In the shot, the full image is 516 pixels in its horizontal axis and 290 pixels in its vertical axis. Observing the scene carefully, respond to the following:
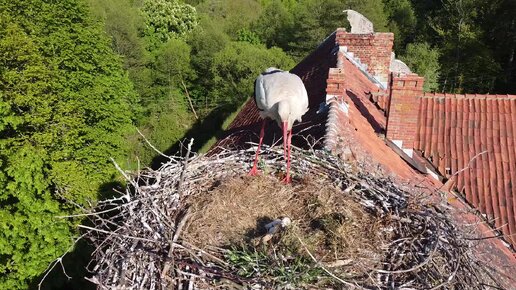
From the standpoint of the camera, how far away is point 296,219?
142 inches

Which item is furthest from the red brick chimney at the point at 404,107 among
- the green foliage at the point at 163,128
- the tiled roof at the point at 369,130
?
the green foliage at the point at 163,128

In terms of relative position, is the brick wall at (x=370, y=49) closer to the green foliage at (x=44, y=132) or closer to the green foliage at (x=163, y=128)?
the green foliage at (x=44, y=132)

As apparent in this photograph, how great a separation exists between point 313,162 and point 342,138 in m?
1.08

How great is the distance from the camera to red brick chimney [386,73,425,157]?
639 centimetres

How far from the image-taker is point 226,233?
338cm

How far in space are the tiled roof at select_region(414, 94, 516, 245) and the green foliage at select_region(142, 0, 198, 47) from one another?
23927 millimetres

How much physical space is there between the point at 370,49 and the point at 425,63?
45.1ft

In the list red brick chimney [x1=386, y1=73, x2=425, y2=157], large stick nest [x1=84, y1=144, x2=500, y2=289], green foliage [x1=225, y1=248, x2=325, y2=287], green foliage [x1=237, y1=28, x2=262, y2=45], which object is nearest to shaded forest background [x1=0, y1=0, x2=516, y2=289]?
green foliage [x1=237, y1=28, x2=262, y2=45]

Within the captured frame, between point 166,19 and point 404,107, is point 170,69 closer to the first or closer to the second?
point 166,19

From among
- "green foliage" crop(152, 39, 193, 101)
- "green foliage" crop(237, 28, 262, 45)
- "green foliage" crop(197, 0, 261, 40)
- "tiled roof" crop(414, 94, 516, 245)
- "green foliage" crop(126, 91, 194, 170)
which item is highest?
"tiled roof" crop(414, 94, 516, 245)

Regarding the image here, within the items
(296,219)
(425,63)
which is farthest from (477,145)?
(425,63)

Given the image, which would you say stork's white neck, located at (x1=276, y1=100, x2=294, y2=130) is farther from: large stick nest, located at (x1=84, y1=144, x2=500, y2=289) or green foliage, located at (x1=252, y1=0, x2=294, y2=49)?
green foliage, located at (x1=252, y1=0, x2=294, y2=49)

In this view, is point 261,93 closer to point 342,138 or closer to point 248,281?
point 342,138

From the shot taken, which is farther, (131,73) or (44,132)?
(131,73)
